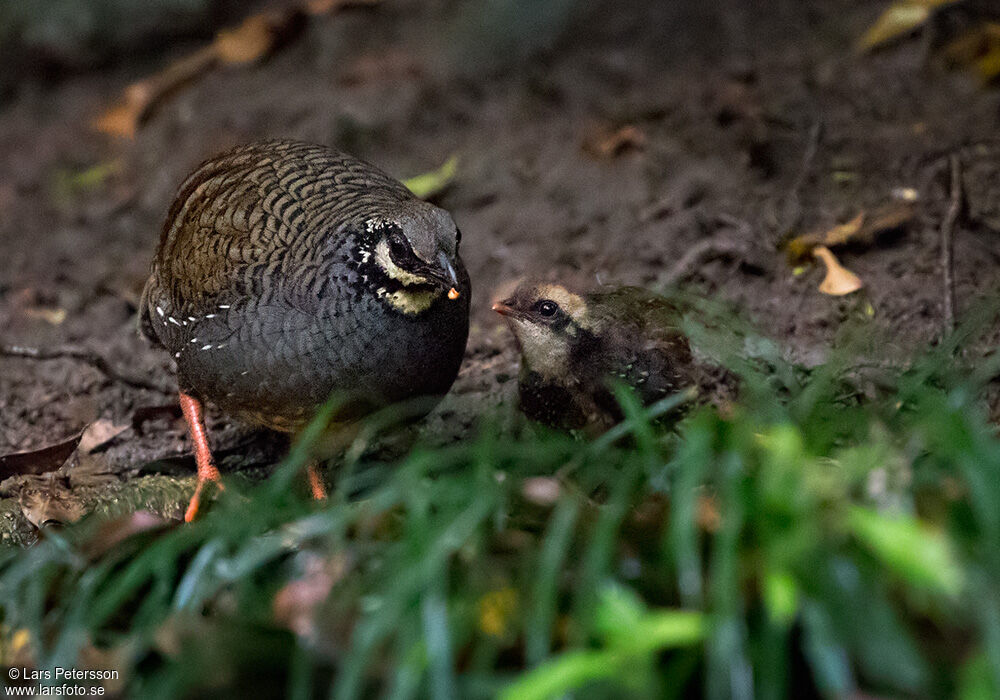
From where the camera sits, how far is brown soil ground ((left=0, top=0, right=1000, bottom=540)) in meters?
5.44

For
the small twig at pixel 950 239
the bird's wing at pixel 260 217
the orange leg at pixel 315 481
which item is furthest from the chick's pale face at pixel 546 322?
the small twig at pixel 950 239

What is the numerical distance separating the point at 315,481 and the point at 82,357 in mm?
1848

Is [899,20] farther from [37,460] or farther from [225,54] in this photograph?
[37,460]

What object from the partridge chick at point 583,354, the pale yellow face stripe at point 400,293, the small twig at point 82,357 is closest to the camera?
the pale yellow face stripe at point 400,293

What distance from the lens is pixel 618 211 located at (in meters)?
6.21

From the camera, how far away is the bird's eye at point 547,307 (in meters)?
4.44

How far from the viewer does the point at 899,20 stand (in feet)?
20.8

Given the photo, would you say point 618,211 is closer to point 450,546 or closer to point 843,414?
point 843,414

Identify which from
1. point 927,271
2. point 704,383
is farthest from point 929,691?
point 927,271

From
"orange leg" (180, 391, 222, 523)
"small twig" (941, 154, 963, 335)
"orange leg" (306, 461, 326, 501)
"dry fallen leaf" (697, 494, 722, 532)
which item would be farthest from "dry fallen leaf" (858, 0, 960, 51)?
"dry fallen leaf" (697, 494, 722, 532)

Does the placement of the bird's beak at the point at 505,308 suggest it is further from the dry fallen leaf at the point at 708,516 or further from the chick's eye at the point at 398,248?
the dry fallen leaf at the point at 708,516

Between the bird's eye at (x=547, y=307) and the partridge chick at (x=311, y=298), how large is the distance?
32 cm

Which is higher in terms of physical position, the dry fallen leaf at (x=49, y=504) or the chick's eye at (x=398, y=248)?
the chick's eye at (x=398, y=248)

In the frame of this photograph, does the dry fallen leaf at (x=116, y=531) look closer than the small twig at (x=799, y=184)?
Yes
